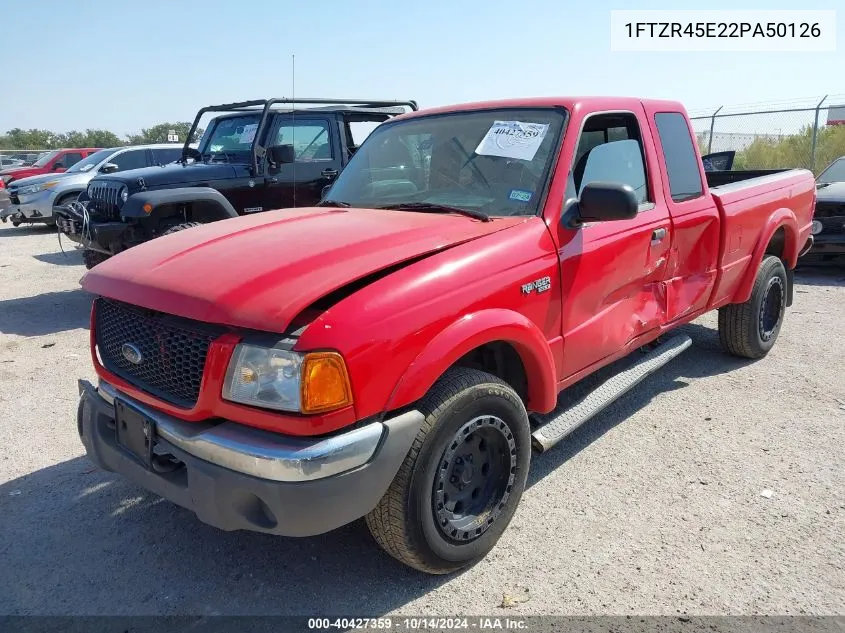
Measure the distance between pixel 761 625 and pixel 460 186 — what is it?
2340 millimetres

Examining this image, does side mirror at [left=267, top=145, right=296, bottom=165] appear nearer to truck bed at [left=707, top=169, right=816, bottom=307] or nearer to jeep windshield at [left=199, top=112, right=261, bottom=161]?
jeep windshield at [left=199, top=112, right=261, bottom=161]

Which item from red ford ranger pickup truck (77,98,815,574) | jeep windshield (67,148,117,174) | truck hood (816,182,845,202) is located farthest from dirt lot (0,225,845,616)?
jeep windshield (67,148,117,174)

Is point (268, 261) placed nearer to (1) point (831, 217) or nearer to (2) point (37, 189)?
(1) point (831, 217)

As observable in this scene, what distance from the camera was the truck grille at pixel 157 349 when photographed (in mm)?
2412

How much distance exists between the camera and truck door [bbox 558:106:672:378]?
3197 millimetres

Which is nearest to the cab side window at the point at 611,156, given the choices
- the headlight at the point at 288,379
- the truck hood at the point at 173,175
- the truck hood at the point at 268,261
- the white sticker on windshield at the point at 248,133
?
the truck hood at the point at 268,261

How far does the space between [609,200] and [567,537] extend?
156 centimetres

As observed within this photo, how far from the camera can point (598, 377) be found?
4668 millimetres

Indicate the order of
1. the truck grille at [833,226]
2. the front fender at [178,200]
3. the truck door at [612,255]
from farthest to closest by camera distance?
the truck grille at [833,226], the front fender at [178,200], the truck door at [612,255]

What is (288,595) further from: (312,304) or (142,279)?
(142,279)

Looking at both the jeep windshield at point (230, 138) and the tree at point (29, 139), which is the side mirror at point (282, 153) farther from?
the tree at point (29, 139)

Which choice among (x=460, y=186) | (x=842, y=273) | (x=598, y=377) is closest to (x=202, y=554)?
(x=460, y=186)

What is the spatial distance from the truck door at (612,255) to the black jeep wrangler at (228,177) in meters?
4.38

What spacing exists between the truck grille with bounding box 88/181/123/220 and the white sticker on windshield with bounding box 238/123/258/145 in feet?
5.04
